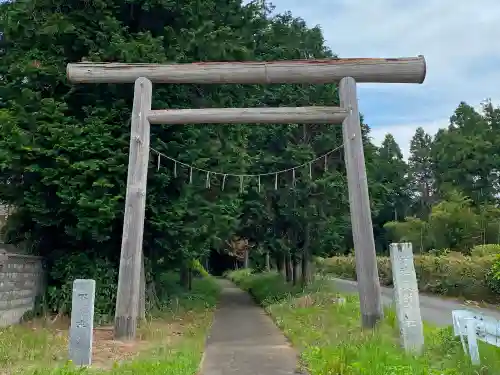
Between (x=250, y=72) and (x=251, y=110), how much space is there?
0.81 meters

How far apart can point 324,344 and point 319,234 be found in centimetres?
1237

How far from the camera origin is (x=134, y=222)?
10.4 meters

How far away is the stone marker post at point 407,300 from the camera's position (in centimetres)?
796

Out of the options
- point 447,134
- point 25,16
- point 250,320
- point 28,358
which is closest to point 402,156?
point 447,134

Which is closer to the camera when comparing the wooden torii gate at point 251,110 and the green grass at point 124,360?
the green grass at point 124,360

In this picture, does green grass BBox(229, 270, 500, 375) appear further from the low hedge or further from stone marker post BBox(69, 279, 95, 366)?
the low hedge

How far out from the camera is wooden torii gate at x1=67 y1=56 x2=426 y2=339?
34.3 ft

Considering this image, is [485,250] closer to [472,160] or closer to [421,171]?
[472,160]

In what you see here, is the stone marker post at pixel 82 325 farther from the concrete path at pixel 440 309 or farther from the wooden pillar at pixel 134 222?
the concrete path at pixel 440 309

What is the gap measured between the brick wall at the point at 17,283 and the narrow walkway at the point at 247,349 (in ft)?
14.1

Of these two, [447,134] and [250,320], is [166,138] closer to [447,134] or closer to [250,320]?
[250,320]

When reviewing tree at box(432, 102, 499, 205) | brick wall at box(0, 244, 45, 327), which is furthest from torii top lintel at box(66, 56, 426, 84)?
tree at box(432, 102, 499, 205)

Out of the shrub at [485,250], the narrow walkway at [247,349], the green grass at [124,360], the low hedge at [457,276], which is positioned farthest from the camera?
the shrub at [485,250]

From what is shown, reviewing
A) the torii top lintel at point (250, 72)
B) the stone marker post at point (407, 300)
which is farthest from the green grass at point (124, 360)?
the torii top lintel at point (250, 72)
